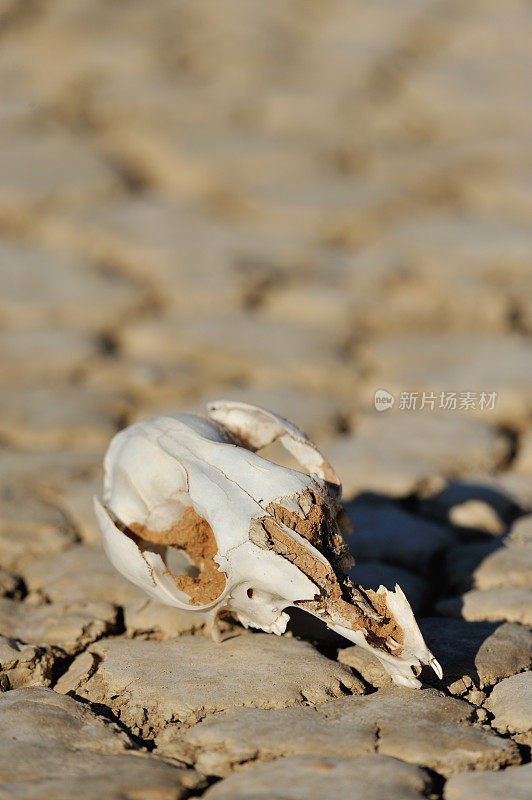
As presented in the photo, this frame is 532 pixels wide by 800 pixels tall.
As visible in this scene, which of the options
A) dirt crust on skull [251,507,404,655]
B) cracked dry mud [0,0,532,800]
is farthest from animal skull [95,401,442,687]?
cracked dry mud [0,0,532,800]

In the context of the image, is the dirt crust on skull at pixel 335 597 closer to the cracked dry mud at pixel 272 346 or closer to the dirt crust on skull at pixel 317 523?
the dirt crust on skull at pixel 317 523

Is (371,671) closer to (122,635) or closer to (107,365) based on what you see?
(122,635)

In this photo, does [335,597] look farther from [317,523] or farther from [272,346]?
[272,346]

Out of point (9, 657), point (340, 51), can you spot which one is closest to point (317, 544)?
point (9, 657)

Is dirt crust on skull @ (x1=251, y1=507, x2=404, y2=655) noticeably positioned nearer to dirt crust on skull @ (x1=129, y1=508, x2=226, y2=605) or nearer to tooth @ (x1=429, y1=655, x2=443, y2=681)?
tooth @ (x1=429, y1=655, x2=443, y2=681)

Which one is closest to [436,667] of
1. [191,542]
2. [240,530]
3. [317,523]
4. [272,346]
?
[317,523]

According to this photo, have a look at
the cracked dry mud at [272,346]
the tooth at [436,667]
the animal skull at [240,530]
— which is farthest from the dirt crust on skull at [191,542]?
the tooth at [436,667]
